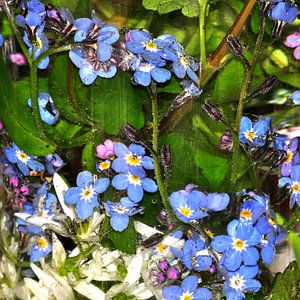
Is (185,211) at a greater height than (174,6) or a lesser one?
lesser

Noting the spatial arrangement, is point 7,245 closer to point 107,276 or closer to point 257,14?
point 107,276

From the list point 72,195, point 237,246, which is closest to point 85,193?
point 72,195

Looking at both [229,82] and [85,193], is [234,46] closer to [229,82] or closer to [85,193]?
[229,82]

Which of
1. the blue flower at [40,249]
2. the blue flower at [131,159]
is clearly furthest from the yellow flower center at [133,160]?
the blue flower at [40,249]

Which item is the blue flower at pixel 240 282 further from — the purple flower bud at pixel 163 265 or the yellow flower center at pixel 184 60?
the yellow flower center at pixel 184 60

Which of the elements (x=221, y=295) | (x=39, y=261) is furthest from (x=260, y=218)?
(x=39, y=261)

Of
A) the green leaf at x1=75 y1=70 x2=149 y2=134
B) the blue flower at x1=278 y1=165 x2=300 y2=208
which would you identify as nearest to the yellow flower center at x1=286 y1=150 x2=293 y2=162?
the blue flower at x1=278 y1=165 x2=300 y2=208

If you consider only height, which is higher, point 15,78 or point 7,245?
point 15,78
